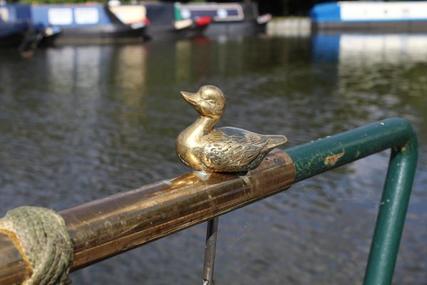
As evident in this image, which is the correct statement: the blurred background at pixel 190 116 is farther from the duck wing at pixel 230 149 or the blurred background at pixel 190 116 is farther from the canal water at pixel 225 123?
the duck wing at pixel 230 149

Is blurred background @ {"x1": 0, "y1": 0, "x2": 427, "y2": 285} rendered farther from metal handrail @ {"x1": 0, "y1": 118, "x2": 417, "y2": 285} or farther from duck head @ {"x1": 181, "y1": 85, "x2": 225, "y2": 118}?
duck head @ {"x1": 181, "y1": 85, "x2": 225, "y2": 118}

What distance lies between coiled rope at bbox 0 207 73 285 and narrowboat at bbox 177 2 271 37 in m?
27.1

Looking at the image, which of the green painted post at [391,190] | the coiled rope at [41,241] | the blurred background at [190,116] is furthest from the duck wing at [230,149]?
the blurred background at [190,116]

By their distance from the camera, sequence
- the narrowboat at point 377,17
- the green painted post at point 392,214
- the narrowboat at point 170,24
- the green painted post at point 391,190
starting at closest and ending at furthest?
1. the green painted post at point 391,190
2. the green painted post at point 392,214
3. the narrowboat at point 170,24
4. the narrowboat at point 377,17

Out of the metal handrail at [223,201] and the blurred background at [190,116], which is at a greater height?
the metal handrail at [223,201]

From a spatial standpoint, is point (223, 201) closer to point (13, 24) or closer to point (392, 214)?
point (392, 214)

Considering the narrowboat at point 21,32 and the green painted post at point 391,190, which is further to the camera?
the narrowboat at point 21,32

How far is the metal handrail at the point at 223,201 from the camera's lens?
3.42 ft

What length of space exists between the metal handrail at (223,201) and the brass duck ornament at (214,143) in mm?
31

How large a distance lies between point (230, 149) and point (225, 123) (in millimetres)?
8203


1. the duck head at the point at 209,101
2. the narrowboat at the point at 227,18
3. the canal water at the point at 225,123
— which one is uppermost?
the duck head at the point at 209,101

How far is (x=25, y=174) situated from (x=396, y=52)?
16.1 meters

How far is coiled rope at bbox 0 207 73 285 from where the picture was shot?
0.93 metres

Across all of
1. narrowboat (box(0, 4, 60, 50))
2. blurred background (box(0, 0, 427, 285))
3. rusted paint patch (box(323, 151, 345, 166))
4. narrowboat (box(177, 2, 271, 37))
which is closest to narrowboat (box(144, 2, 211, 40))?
blurred background (box(0, 0, 427, 285))
